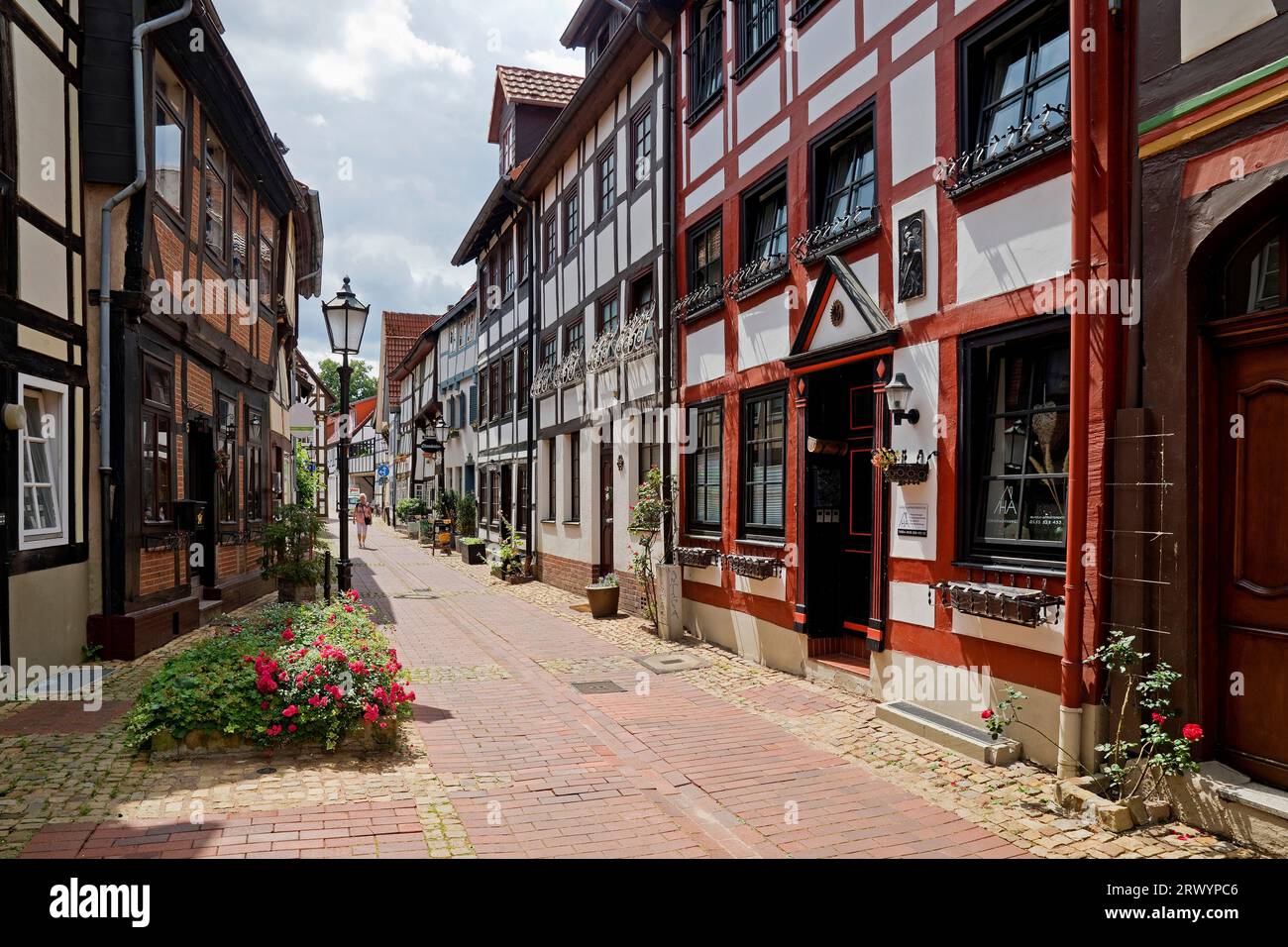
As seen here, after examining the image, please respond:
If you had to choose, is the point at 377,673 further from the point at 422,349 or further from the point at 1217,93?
the point at 422,349

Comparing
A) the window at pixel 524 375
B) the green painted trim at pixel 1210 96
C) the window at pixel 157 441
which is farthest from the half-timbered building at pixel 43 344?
the window at pixel 524 375

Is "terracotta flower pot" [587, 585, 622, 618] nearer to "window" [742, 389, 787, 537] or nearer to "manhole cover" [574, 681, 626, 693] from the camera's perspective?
"window" [742, 389, 787, 537]

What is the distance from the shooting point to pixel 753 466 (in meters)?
10.2

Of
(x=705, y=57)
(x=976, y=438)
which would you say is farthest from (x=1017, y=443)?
(x=705, y=57)

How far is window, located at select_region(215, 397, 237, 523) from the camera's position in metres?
13.3

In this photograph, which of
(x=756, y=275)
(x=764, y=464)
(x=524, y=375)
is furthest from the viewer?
(x=524, y=375)

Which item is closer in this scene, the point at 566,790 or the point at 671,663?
the point at 566,790

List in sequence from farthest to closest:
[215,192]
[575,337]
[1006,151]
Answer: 1. [575,337]
2. [215,192]
3. [1006,151]

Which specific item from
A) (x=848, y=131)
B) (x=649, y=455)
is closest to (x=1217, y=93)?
(x=848, y=131)

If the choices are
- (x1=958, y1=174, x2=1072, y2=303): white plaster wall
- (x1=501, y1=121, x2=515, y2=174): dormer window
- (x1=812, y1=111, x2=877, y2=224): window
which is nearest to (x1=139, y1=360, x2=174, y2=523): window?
(x1=812, y1=111, x2=877, y2=224): window

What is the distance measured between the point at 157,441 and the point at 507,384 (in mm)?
12775

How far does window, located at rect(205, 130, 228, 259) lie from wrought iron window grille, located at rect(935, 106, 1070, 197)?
10.1 meters

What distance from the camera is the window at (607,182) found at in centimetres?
1480

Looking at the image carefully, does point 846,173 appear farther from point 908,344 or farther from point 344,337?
point 344,337
